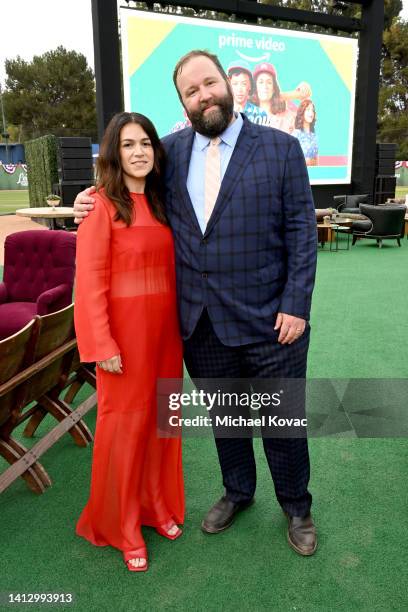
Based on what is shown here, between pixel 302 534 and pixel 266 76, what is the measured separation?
10.0 metres

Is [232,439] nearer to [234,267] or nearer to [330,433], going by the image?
[234,267]

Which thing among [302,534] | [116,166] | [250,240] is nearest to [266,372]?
[250,240]

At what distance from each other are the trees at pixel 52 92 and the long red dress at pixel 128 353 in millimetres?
40531

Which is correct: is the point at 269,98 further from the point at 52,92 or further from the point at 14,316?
the point at 52,92

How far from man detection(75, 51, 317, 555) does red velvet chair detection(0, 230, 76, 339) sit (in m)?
1.85

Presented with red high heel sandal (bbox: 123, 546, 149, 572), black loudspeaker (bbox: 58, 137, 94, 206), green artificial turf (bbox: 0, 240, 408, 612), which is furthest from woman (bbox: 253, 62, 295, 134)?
red high heel sandal (bbox: 123, 546, 149, 572)

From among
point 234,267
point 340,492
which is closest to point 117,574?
point 340,492

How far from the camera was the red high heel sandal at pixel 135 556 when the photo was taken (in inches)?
70.3

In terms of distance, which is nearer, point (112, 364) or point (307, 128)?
point (112, 364)

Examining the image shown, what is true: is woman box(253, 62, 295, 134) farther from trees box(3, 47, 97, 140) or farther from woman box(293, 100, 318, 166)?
trees box(3, 47, 97, 140)

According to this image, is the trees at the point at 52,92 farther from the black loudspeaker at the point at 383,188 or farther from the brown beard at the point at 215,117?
the brown beard at the point at 215,117

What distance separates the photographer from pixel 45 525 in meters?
2.06

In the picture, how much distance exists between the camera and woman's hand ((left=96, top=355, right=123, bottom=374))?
1.67m

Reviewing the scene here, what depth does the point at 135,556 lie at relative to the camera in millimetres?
1804
